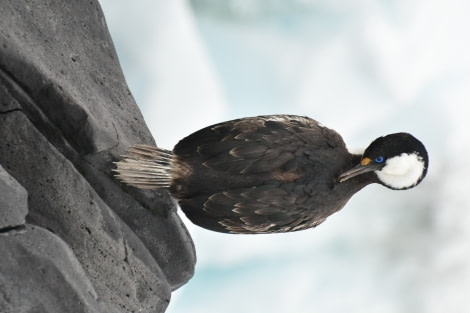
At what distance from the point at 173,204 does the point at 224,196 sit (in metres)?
0.28

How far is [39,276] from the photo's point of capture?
1955mm

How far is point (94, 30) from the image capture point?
274cm

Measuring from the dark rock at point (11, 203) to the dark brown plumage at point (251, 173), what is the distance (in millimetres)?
571

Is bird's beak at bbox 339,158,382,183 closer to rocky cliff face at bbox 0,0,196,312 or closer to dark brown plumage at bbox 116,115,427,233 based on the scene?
dark brown plumage at bbox 116,115,427,233

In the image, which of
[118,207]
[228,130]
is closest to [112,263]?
[118,207]

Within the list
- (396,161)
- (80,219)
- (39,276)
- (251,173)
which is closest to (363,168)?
(396,161)

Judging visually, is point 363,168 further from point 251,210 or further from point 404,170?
point 251,210

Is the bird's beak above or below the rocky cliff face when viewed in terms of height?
above

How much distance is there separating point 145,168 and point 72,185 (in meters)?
0.30

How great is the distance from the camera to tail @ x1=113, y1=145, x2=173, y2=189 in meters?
2.51

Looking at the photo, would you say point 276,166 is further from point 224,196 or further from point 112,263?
point 112,263

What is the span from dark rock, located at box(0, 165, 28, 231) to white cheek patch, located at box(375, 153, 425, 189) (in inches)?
48.7

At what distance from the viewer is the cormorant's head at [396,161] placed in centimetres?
246

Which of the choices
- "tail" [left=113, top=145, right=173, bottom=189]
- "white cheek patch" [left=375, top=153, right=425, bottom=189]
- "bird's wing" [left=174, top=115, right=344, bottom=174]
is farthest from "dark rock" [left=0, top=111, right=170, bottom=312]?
"white cheek patch" [left=375, top=153, right=425, bottom=189]
